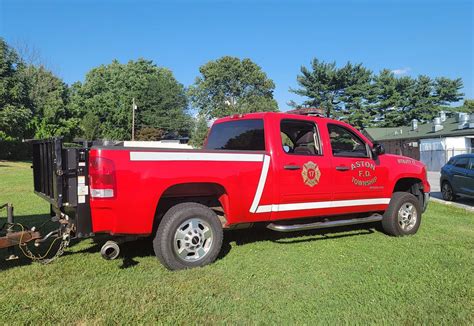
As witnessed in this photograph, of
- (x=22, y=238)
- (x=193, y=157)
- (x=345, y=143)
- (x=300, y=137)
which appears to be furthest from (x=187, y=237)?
(x=345, y=143)

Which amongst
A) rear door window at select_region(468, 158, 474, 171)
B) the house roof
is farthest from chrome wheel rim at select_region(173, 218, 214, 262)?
the house roof

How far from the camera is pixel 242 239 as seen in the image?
667 cm

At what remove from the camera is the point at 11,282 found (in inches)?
174

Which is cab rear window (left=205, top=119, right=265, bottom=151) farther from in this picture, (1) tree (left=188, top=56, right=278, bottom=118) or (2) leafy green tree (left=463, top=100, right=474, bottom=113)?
(1) tree (left=188, top=56, right=278, bottom=118)

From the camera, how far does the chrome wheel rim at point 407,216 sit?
707 cm

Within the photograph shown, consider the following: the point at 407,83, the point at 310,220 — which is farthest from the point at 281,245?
the point at 407,83

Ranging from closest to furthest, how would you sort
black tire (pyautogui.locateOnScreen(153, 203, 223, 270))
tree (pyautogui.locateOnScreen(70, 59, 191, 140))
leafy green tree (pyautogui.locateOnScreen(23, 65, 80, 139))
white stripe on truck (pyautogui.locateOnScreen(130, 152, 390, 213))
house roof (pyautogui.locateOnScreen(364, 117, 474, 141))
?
white stripe on truck (pyautogui.locateOnScreen(130, 152, 390, 213)) < black tire (pyautogui.locateOnScreen(153, 203, 223, 270)) < house roof (pyautogui.locateOnScreen(364, 117, 474, 141)) < leafy green tree (pyautogui.locateOnScreen(23, 65, 80, 139)) < tree (pyautogui.locateOnScreen(70, 59, 191, 140))

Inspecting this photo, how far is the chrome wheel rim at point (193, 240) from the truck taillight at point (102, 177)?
954mm

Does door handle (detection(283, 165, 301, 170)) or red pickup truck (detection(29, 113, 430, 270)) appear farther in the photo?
door handle (detection(283, 165, 301, 170))

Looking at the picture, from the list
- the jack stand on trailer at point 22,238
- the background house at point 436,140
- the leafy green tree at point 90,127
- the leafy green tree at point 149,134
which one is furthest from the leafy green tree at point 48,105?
the jack stand on trailer at point 22,238

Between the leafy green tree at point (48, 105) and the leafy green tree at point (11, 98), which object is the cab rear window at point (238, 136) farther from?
the leafy green tree at point (48, 105)

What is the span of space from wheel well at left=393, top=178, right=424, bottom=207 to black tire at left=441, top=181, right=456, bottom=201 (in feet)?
22.4

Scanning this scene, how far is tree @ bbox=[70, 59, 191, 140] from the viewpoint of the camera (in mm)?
71250

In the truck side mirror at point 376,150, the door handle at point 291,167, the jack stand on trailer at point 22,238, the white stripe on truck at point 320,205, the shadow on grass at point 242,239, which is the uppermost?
the truck side mirror at point 376,150
